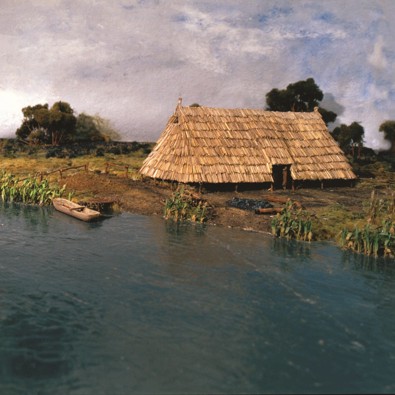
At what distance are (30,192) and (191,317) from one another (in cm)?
1796

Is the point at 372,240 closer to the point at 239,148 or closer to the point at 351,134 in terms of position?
the point at 239,148

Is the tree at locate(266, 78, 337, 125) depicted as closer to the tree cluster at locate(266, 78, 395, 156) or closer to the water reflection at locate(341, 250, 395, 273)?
the tree cluster at locate(266, 78, 395, 156)

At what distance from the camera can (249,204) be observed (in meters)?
25.7

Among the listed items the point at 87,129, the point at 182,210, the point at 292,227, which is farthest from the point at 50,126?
the point at 292,227

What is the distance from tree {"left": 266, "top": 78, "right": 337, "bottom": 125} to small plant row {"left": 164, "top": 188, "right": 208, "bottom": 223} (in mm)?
33879

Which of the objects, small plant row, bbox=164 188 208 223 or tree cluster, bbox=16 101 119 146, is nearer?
small plant row, bbox=164 188 208 223

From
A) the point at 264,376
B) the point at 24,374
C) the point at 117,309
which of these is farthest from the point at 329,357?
the point at 24,374

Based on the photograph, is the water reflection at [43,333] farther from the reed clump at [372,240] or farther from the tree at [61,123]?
the tree at [61,123]

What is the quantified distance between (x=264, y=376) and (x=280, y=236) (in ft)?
37.8

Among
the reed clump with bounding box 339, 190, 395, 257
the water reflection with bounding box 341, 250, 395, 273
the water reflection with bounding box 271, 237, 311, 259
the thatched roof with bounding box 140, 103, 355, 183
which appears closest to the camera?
the water reflection with bounding box 341, 250, 395, 273

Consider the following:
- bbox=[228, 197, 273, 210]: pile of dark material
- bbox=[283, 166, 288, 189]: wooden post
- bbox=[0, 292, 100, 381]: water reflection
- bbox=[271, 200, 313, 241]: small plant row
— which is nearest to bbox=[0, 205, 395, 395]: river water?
bbox=[0, 292, 100, 381]: water reflection

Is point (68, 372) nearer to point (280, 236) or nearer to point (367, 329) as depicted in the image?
point (367, 329)

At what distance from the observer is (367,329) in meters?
12.8

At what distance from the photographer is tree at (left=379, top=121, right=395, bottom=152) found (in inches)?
2217
